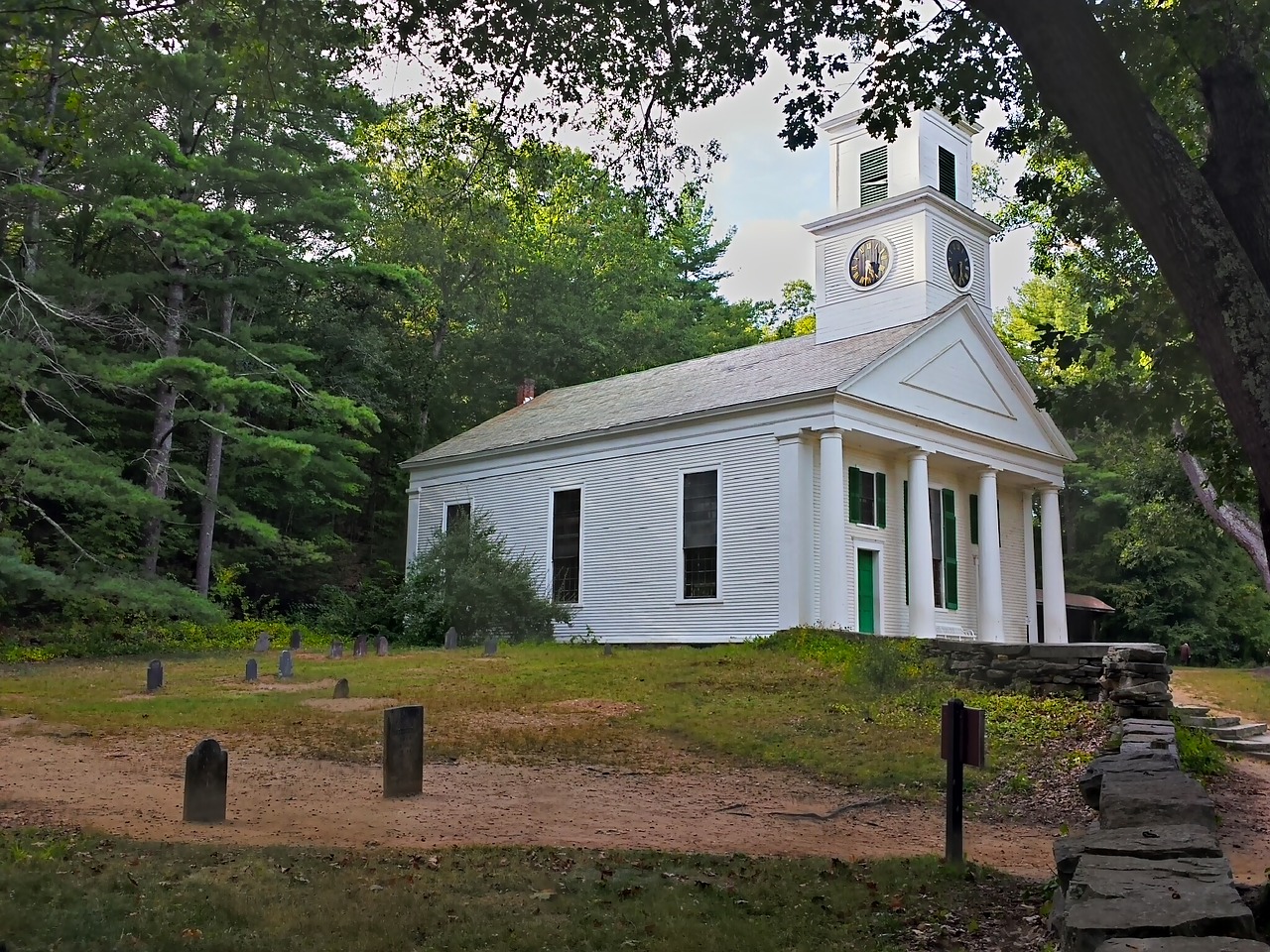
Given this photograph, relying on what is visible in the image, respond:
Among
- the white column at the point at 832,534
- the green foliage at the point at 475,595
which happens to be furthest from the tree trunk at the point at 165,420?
the white column at the point at 832,534

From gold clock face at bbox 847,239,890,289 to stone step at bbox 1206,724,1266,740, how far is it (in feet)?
48.1

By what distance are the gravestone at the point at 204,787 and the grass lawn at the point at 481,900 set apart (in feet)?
3.61

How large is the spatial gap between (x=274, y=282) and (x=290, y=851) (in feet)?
79.9

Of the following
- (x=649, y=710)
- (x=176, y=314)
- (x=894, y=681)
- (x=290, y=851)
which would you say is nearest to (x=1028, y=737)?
(x=894, y=681)

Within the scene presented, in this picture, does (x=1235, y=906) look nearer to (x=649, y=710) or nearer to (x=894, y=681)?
(x=649, y=710)

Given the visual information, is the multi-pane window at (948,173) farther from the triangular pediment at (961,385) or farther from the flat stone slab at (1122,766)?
the flat stone slab at (1122,766)

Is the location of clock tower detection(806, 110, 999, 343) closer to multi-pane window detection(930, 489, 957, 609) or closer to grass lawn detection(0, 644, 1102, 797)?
multi-pane window detection(930, 489, 957, 609)


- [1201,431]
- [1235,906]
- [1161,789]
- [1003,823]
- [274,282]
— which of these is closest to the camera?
[1235,906]

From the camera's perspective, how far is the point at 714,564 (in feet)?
79.7

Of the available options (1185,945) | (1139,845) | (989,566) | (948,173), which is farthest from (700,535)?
(1185,945)

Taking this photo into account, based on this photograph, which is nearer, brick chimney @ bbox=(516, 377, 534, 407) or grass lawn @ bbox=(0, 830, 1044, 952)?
grass lawn @ bbox=(0, 830, 1044, 952)

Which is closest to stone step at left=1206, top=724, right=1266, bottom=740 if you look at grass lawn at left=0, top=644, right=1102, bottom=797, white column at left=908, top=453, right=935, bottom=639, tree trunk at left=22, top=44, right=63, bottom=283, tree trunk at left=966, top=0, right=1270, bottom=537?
grass lawn at left=0, top=644, right=1102, bottom=797

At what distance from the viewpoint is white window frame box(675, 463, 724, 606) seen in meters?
24.0

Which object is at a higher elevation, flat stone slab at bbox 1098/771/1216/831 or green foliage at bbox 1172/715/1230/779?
flat stone slab at bbox 1098/771/1216/831
